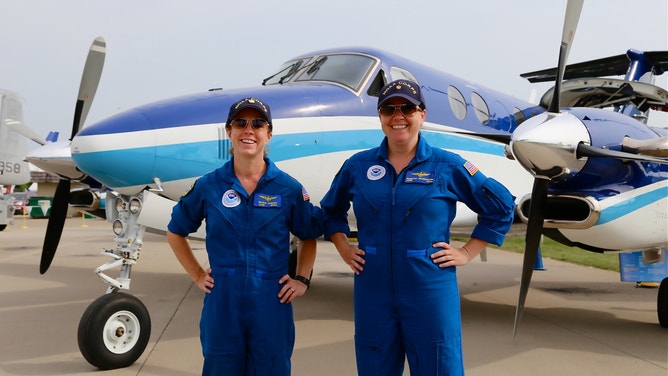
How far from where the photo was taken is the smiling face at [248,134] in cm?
295

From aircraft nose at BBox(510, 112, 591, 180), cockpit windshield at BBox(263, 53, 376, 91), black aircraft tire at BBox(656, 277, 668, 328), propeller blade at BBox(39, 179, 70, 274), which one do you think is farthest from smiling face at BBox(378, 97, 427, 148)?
black aircraft tire at BBox(656, 277, 668, 328)

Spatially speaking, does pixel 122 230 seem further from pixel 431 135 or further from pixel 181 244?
pixel 431 135

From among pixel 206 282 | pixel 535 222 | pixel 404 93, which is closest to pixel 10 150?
pixel 535 222

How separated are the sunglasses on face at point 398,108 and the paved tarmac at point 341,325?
9.11 feet

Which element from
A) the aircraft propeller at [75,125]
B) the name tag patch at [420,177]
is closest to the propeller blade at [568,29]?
the name tag patch at [420,177]

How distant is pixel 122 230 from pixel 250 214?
9.13 ft

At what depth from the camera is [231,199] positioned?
293cm

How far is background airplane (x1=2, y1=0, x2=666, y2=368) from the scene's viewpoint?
4812mm

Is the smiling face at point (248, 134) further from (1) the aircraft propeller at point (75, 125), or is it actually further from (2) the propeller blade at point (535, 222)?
(1) the aircraft propeller at point (75, 125)

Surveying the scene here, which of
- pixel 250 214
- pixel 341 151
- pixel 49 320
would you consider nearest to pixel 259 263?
pixel 250 214

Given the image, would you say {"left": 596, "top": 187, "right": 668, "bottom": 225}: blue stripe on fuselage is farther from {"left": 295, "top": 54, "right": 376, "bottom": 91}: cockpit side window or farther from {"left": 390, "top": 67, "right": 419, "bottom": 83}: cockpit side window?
{"left": 295, "top": 54, "right": 376, "bottom": 91}: cockpit side window

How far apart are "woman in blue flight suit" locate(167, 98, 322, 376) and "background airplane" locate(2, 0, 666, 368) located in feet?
6.39

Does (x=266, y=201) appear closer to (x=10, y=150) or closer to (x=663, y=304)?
(x=663, y=304)

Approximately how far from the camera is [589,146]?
5.09 m
